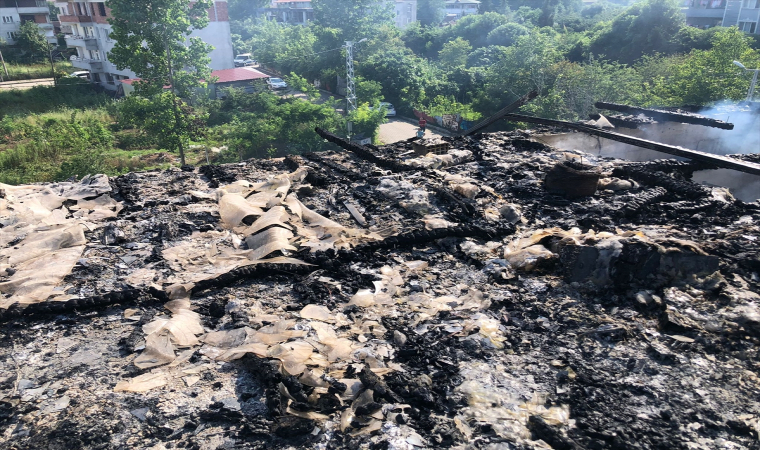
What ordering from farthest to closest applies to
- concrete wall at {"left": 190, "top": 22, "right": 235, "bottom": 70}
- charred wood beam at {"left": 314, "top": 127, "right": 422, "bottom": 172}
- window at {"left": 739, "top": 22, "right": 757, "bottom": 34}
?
concrete wall at {"left": 190, "top": 22, "right": 235, "bottom": 70} < window at {"left": 739, "top": 22, "right": 757, "bottom": 34} < charred wood beam at {"left": 314, "top": 127, "right": 422, "bottom": 172}

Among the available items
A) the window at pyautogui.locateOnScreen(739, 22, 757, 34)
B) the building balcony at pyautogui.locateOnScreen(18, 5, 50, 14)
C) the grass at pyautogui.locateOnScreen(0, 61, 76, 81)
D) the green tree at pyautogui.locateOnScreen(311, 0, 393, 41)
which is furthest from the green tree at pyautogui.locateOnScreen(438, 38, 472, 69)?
the building balcony at pyautogui.locateOnScreen(18, 5, 50, 14)

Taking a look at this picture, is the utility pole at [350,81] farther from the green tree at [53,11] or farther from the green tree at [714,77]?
the green tree at [53,11]

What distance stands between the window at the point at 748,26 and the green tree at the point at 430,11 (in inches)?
1444

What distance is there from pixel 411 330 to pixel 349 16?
43514mm

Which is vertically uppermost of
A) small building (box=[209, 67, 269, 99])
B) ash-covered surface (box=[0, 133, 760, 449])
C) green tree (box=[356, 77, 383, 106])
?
ash-covered surface (box=[0, 133, 760, 449])

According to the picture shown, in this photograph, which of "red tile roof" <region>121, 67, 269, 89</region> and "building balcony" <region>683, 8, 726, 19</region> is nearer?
"red tile roof" <region>121, 67, 269, 89</region>

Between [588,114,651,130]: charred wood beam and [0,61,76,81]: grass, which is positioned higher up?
[588,114,651,130]: charred wood beam

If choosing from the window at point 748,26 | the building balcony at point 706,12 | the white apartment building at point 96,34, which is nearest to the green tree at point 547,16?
the building balcony at point 706,12

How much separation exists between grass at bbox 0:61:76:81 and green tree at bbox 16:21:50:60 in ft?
3.32

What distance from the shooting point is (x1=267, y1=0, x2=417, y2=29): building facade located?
64.2 m

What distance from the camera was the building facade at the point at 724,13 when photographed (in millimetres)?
33469

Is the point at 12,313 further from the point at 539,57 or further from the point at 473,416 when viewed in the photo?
the point at 539,57

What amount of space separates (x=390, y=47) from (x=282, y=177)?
39.0 meters

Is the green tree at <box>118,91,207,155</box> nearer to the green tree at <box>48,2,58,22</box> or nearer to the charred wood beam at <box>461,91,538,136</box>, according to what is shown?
the charred wood beam at <box>461,91,538,136</box>
